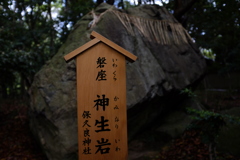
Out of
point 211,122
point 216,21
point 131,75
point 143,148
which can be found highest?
Result: point 216,21

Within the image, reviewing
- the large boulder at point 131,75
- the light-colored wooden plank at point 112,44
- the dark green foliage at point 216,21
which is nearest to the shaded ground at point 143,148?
the large boulder at point 131,75

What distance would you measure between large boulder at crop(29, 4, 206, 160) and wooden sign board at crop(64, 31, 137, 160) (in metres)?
1.58

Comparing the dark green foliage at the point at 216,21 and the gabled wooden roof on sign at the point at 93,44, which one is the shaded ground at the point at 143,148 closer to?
the gabled wooden roof on sign at the point at 93,44

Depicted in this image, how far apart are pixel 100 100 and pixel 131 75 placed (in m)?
2.10

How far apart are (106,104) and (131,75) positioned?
2072mm

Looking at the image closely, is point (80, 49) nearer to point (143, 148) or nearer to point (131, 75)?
point (131, 75)

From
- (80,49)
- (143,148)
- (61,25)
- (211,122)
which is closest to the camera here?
(80,49)

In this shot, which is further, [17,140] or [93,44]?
[17,140]

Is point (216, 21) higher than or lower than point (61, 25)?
lower

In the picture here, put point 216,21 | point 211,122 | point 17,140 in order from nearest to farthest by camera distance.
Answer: point 211,122, point 17,140, point 216,21

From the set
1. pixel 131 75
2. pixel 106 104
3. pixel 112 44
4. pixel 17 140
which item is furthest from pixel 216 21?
pixel 17 140

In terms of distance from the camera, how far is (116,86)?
2.83 m

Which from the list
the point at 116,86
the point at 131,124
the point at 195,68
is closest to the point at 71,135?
the point at 131,124

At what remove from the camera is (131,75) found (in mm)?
4766
